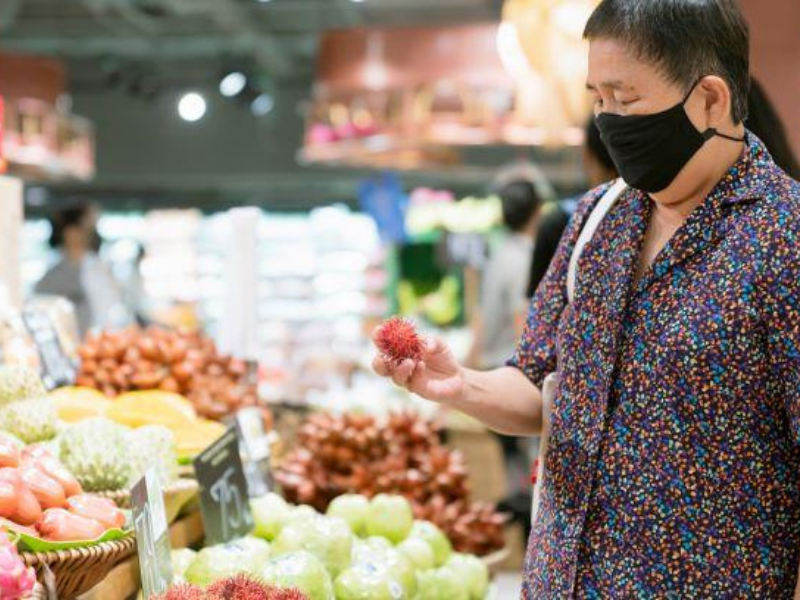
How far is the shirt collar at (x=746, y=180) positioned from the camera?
173cm

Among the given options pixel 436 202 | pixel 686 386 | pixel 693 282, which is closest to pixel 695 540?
pixel 686 386

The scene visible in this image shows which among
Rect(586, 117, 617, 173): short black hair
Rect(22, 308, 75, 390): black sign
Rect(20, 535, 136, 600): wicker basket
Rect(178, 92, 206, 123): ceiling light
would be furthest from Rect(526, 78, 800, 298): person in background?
Rect(178, 92, 206, 123): ceiling light

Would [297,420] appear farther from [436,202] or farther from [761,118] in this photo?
[436,202]

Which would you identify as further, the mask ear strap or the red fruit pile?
the red fruit pile

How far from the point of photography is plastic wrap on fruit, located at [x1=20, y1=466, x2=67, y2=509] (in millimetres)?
2008

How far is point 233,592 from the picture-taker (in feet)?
5.30

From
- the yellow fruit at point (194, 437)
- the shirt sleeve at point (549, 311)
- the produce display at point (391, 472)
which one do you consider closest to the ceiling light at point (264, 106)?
the produce display at point (391, 472)

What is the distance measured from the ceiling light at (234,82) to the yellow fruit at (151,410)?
38.5ft

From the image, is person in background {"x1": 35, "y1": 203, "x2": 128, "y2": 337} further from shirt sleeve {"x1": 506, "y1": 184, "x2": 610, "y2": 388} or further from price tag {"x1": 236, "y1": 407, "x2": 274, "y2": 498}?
shirt sleeve {"x1": 506, "y1": 184, "x2": 610, "y2": 388}

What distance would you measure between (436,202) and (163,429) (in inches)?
498

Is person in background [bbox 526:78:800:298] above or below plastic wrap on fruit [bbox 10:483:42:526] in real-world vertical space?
above

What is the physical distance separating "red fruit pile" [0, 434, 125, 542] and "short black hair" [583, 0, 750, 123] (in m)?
1.11

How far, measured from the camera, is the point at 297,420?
507 centimetres

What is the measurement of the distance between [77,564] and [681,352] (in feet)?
3.15
